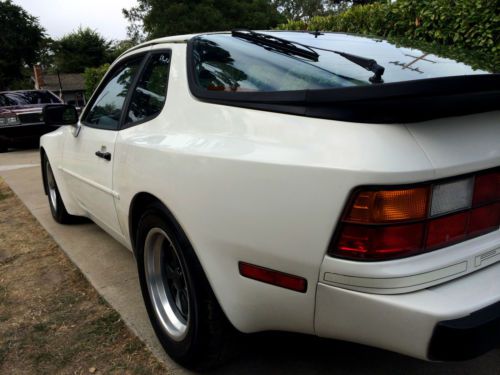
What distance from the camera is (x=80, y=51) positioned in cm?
6059

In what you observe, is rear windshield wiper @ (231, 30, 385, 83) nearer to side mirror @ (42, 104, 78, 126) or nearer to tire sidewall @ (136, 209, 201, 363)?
tire sidewall @ (136, 209, 201, 363)

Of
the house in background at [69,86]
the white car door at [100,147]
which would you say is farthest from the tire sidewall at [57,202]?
the house in background at [69,86]

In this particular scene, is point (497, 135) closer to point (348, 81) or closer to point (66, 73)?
point (348, 81)

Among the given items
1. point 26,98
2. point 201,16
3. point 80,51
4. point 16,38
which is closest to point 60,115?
point 26,98

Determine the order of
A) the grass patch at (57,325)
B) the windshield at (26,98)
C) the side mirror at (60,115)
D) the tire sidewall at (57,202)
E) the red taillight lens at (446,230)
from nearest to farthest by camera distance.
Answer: the red taillight lens at (446,230)
the grass patch at (57,325)
the side mirror at (60,115)
the tire sidewall at (57,202)
the windshield at (26,98)

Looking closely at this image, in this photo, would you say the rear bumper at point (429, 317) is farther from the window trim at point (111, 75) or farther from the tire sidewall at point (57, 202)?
the tire sidewall at point (57, 202)

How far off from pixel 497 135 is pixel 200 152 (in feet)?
3.62

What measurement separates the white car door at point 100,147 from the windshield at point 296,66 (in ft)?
2.52

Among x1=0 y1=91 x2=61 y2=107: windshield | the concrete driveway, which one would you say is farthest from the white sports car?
x1=0 y1=91 x2=61 y2=107: windshield

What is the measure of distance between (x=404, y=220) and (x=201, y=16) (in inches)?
1511

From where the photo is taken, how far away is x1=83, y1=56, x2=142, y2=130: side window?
2.88 m

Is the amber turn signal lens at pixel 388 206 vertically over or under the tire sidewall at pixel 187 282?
over

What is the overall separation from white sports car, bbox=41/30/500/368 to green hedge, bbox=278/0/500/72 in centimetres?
234

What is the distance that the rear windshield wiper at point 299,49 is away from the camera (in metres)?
1.80
